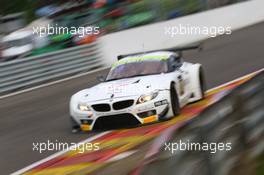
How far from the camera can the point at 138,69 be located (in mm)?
10594

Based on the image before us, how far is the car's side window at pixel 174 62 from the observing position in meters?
10.8

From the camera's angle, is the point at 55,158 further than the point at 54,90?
No

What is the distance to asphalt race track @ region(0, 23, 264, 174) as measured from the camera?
31.1ft

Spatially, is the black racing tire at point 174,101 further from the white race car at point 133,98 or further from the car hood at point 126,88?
the car hood at point 126,88

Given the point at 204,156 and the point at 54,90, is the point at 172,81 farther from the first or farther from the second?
the point at 54,90

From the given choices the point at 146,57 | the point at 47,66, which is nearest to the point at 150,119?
the point at 146,57

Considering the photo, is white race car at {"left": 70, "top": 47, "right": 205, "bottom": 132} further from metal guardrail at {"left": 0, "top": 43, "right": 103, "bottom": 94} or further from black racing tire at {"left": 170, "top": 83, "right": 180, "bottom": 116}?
metal guardrail at {"left": 0, "top": 43, "right": 103, "bottom": 94}

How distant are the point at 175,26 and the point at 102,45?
17.5 ft

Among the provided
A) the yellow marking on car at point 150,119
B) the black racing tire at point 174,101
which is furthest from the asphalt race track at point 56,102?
the black racing tire at point 174,101

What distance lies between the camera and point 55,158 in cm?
849

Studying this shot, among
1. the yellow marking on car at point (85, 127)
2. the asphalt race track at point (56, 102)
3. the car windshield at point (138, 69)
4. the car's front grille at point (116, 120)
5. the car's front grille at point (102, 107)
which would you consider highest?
the car windshield at point (138, 69)

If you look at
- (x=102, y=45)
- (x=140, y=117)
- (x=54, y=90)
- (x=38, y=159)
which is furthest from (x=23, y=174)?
(x=102, y=45)

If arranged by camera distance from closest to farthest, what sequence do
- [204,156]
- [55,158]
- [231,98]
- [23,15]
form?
[204,156] → [231,98] → [55,158] → [23,15]

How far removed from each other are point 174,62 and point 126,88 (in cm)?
167
